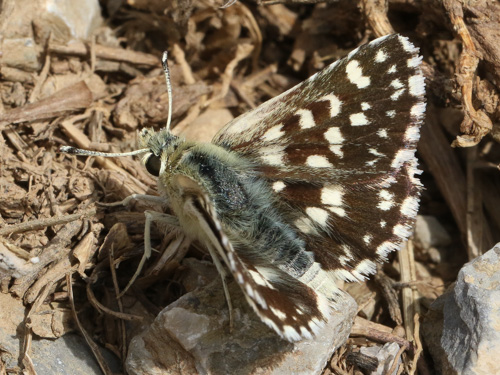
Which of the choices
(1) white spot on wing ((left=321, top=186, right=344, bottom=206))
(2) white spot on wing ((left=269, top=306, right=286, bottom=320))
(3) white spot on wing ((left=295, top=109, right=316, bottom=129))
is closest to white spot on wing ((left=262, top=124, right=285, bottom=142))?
(3) white spot on wing ((left=295, top=109, right=316, bottom=129))

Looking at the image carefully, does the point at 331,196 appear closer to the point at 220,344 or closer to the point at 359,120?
the point at 359,120

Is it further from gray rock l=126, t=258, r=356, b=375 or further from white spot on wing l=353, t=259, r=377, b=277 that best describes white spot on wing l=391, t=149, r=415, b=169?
gray rock l=126, t=258, r=356, b=375

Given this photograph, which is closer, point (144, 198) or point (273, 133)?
point (273, 133)

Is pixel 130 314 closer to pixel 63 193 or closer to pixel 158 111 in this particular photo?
pixel 63 193

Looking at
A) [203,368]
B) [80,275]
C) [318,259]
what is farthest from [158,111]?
[203,368]

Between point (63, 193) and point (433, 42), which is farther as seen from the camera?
point (433, 42)

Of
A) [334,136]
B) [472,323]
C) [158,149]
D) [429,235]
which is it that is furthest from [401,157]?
[158,149]
